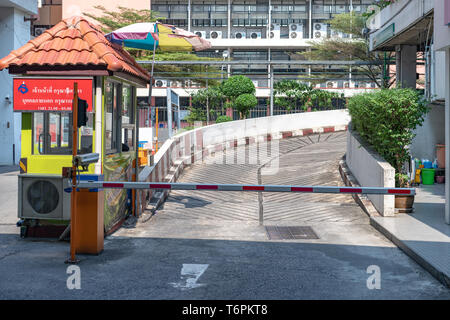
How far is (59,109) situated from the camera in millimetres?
7863

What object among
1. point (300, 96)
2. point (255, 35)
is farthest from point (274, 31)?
point (300, 96)

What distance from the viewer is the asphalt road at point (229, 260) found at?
5.63 m

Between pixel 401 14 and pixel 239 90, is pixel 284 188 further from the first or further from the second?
pixel 239 90

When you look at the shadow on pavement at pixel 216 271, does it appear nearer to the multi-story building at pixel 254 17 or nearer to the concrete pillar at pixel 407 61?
the concrete pillar at pixel 407 61

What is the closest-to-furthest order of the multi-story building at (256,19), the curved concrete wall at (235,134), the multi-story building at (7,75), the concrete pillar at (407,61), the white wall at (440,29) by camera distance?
the white wall at (440,29) < the curved concrete wall at (235,134) < the concrete pillar at (407,61) < the multi-story building at (7,75) < the multi-story building at (256,19)

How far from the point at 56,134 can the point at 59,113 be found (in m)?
0.36

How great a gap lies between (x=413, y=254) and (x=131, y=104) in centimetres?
573

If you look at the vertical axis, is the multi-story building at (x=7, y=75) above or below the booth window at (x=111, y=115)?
above

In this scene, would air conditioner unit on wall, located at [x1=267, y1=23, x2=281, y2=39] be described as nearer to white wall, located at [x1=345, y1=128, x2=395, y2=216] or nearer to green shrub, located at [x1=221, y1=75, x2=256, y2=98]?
green shrub, located at [x1=221, y1=75, x2=256, y2=98]

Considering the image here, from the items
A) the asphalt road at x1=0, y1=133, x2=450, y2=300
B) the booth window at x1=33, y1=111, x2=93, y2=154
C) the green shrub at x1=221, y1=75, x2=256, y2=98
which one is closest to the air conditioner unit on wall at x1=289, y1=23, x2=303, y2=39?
the green shrub at x1=221, y1=75, x2=256, y2=98

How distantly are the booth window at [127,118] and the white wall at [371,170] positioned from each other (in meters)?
4.98

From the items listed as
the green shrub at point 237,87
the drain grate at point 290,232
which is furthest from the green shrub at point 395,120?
the green shrub at point 237,87

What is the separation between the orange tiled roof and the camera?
7.84 meters
